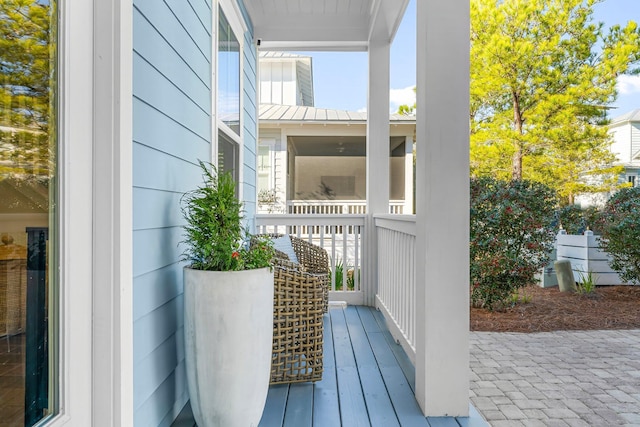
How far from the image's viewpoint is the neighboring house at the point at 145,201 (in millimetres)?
1209

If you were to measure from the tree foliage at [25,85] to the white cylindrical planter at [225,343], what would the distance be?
2.64 ft

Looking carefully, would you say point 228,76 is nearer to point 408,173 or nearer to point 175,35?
point 175,35

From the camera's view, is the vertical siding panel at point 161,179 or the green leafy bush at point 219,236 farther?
the green leafy bush at point 219,236

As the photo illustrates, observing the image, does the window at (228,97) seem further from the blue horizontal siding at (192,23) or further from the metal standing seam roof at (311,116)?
the metal standing seam roof at (311,116)

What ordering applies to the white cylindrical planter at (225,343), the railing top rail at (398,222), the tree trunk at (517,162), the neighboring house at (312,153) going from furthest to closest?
1. the tree trunk at (517,162)
2. the neighboring house at (312,153)
3. the railing top rail at (398,222)
4. the white cylindrical planter at (225,343)

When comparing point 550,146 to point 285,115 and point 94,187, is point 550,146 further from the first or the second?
point 94,187

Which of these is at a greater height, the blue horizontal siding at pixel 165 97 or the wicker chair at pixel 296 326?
the blue horizontal siding at pixel 165 97

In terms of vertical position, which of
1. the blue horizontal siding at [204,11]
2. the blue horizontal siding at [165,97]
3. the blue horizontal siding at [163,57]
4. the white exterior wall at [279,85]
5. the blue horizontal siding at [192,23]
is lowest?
the blue horizontal siding at [165,97]

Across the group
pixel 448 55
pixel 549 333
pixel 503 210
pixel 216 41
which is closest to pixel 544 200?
pixel 503 210

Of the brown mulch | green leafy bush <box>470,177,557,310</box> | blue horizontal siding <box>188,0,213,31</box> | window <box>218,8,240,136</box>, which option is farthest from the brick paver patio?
blue horizontal siding <box>188,0,213,31</box>

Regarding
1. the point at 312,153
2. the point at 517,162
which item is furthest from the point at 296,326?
the point at 517,162

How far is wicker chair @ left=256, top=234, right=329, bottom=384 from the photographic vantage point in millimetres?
2393

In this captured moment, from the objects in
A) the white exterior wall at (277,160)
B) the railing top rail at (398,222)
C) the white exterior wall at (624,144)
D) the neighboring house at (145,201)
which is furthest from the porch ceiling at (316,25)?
the white exterior wall at (624,144)

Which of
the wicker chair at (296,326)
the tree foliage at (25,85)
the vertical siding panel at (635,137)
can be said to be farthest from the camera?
the vertical siding panel at (635,137)
